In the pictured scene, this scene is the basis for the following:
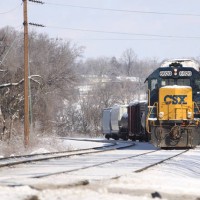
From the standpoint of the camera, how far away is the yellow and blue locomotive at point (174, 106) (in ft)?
73.3

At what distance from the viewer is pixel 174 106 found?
22703 millimetres

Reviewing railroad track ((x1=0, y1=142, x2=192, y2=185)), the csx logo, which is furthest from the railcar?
railroad track ((x1=0, y1=142, x2=192, y2=185))

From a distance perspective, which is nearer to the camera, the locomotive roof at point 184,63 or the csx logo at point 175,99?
the csx logo at point 175,99

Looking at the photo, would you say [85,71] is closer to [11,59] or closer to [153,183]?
[11,59]

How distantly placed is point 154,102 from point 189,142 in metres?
2.39

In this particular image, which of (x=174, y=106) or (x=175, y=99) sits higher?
(x=175, y=99)

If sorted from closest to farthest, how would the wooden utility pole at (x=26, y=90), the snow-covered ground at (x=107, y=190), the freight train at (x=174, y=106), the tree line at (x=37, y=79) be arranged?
the snow-covered ground at (x=107, y=190)
the freight train at (x=174, y=106)
the wooden utility pole at (x=26, y=90)
the tree line at (x=37, y=79)

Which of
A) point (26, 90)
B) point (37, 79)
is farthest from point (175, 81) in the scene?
point (37, 79)

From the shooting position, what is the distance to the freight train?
22.3 metres

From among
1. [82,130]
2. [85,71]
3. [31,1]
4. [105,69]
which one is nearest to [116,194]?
[31,1]

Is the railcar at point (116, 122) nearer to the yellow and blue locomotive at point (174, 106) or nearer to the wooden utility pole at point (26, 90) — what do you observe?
the wooden utility pole at point (26, 90)

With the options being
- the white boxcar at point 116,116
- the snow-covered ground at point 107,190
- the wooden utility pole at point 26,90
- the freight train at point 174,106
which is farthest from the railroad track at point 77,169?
the white boxcar at point 116,116

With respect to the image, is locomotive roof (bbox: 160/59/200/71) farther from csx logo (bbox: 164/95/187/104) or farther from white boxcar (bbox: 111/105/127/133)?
white boxcar (bbox: 111/105/127/133)

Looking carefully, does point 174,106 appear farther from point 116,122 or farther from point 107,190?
point 116,122
